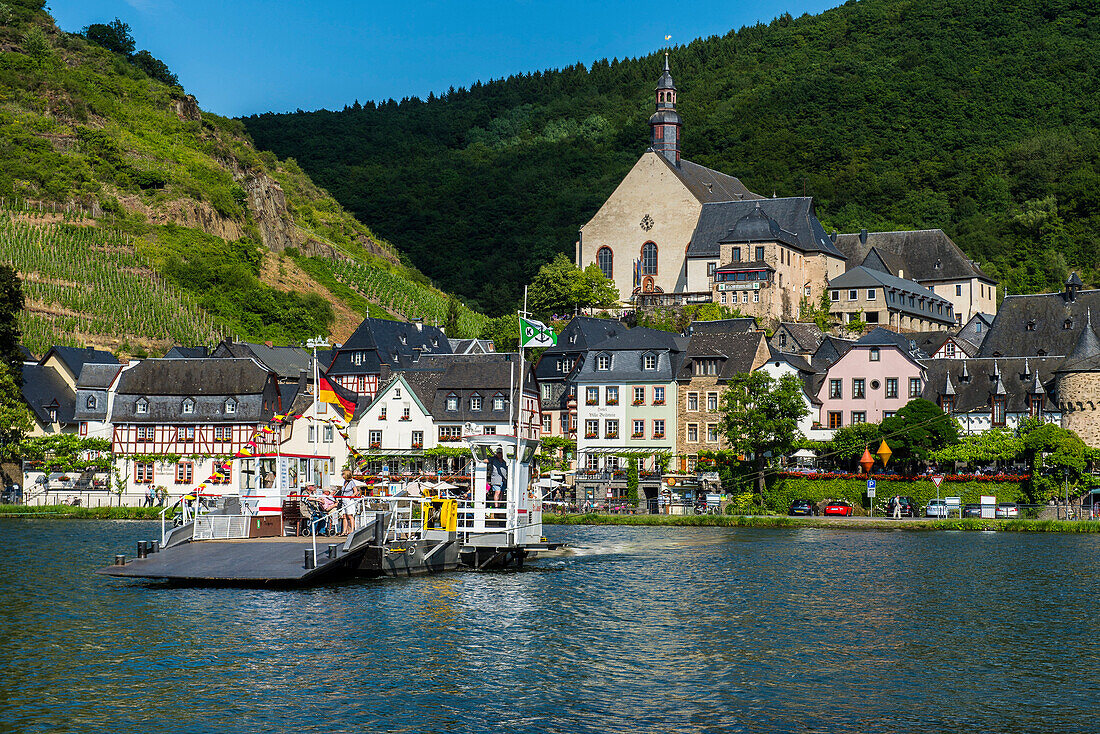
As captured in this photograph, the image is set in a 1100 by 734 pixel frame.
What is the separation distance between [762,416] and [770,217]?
152ft

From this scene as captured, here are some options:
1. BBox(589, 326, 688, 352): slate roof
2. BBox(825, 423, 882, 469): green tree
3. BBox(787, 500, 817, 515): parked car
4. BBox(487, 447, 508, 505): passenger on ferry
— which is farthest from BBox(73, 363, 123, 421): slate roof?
BBox(487, 447, 508, 505): passenger on ferry

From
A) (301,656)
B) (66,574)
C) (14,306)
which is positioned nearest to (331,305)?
(14,306)

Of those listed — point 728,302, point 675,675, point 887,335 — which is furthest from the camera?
point 728,302

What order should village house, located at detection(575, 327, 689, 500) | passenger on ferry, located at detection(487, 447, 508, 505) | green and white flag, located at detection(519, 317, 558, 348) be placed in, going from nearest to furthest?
green and white flag, located at detection(519, 317, 558, 348), passenger on ferry, located at detection(487, 447, 508, 505), village house, located at detection(575, 327, 689, 500)

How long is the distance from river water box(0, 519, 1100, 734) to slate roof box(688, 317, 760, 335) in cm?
4969

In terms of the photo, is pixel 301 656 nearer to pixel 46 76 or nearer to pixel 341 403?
pixel 341 403

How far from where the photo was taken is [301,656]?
29.3m

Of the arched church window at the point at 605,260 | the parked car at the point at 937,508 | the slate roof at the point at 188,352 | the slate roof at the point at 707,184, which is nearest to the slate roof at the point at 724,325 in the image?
the arched church window at the point at 605,260

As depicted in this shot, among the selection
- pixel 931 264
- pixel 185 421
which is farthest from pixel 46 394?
pixel 931 264

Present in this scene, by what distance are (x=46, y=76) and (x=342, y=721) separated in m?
141

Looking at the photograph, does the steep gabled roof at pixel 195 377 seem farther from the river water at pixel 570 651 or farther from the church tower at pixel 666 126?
the church tower at pixel 666 126

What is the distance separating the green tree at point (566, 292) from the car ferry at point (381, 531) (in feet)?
216

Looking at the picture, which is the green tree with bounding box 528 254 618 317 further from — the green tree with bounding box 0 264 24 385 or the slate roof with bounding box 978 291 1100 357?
the green tree with bounding box 0 264 24 385

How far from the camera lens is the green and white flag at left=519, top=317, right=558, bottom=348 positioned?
1828 inches
